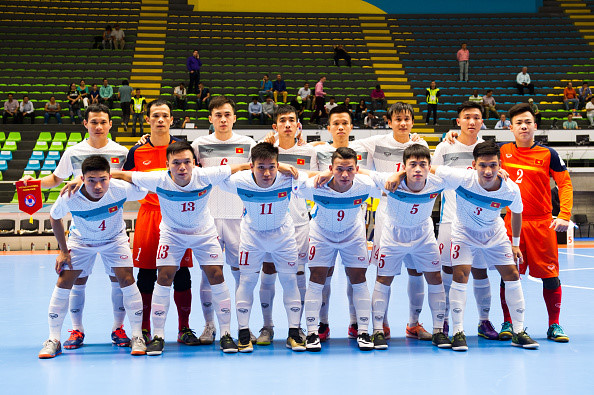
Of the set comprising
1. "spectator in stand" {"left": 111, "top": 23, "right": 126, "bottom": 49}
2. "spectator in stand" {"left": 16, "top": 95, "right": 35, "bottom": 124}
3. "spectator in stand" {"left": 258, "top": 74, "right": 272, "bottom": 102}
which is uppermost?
"spectator in stand" {"left": 111, "top": 23, "right": 126, "bottom": 49}

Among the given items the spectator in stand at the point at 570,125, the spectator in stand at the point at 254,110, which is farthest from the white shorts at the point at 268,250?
the spectator in stand at the point at 570,125

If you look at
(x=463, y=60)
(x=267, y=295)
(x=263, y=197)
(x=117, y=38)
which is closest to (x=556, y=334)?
(x=267, y=295)

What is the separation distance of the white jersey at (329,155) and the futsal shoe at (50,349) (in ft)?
10.0

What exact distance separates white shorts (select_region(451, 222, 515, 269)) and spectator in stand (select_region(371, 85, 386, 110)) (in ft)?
54.9

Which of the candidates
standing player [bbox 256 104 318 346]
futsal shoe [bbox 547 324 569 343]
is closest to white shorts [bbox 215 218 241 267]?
standing player [bbox 256 104 318 346]

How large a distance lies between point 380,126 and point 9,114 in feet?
41.8

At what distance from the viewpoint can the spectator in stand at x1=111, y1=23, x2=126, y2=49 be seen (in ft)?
82.6

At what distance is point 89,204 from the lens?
5352 mm

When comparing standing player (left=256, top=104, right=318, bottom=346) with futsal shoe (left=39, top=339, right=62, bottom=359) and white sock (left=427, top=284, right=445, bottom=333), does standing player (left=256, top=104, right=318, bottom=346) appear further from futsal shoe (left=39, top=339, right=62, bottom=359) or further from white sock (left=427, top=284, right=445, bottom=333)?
futsal shoe (left=39, top=339, right=62, bottom=359)

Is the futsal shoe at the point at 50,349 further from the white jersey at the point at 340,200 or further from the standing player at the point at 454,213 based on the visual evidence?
the standing player at the point at 454,213

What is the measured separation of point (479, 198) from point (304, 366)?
89.1 inches

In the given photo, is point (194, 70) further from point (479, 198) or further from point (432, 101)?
point (479, 198)

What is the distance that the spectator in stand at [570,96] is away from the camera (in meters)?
21.9

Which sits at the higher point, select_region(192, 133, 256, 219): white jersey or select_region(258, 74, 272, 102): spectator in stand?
select_region(258, 74, 272, 102): spectator in stand
